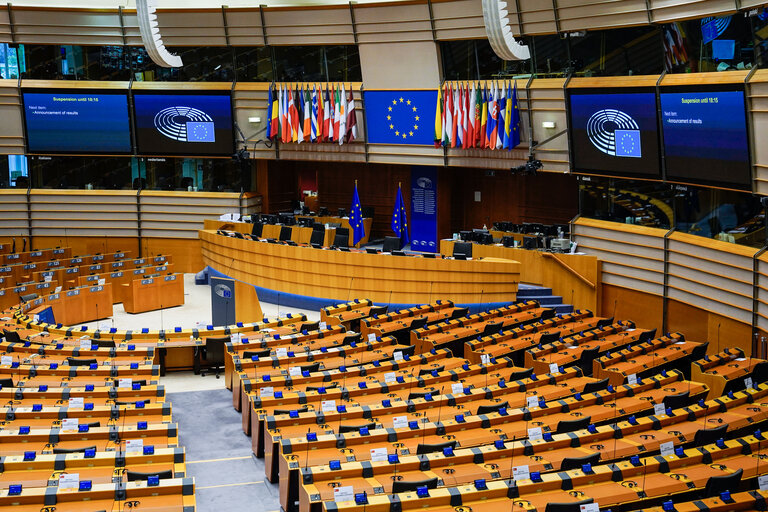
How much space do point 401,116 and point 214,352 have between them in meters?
10.8

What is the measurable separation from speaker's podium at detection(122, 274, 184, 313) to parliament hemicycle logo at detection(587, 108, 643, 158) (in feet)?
39.3

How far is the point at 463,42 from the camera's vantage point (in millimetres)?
24531

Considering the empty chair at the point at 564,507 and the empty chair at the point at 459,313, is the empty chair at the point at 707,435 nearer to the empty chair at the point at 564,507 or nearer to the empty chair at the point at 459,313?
the empty chair at the point at 564,507

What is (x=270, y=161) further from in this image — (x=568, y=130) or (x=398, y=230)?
(x=568, y=130)

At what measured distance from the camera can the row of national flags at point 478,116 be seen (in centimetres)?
2320

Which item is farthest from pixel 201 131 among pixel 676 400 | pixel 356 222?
pixel 676 400

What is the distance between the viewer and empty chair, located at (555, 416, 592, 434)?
41.4 feet

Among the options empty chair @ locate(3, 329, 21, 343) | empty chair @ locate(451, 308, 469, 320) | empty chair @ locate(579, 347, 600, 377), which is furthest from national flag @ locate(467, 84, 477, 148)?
empty chair @ locate(3, 329, 21, 343)

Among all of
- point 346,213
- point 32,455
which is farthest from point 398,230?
point 32,455

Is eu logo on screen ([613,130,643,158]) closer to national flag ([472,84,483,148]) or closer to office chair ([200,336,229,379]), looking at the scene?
national flag ([472,84,483,148])

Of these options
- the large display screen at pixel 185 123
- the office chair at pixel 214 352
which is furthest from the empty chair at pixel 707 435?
the large display screen at pixel 185 123

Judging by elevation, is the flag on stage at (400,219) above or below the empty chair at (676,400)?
above

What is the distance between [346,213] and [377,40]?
5682 millimetres

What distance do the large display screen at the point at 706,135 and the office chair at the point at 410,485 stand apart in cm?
1050
